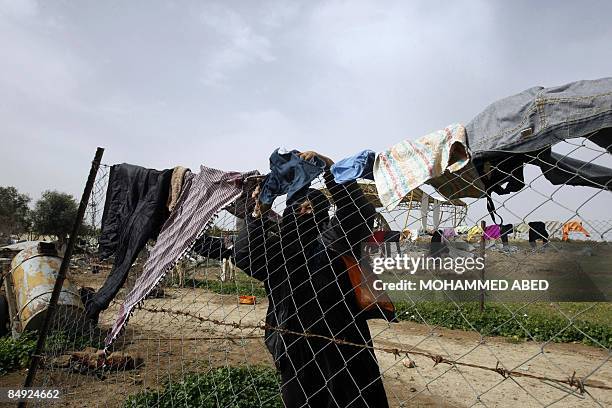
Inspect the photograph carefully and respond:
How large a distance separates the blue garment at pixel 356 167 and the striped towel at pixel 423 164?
0.25 feet

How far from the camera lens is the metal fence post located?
2730 millimetres

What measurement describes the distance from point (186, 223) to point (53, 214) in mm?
31506

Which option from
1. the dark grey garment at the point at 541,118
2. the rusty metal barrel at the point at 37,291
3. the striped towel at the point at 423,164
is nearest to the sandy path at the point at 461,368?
the rusty metal barrel at the point at 37,291

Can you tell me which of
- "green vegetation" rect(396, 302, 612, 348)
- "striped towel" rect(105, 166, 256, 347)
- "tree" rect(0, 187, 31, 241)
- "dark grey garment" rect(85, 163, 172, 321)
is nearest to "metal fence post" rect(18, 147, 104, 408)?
"dark grey garment" rect(85, 163, 172, 321)

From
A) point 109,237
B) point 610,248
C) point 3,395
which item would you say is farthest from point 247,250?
point 610,248

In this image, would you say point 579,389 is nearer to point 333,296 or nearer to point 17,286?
point 333,296

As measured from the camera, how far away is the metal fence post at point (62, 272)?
2.73 m

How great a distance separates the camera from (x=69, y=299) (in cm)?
591

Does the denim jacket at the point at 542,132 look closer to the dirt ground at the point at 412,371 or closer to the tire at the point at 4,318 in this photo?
the dirt ground at the point at 412,371

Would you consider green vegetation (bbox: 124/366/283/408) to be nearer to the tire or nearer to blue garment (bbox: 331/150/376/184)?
blue garment (bbox: 331/150/376/184)

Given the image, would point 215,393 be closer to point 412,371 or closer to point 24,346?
point 412,371

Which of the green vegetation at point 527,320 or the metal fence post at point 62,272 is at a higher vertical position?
the metal fence post at point 62,272

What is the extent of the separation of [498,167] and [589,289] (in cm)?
580

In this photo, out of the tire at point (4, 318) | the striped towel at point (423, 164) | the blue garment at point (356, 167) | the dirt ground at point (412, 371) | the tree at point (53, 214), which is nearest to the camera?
the striped towel at point (423, 164)
